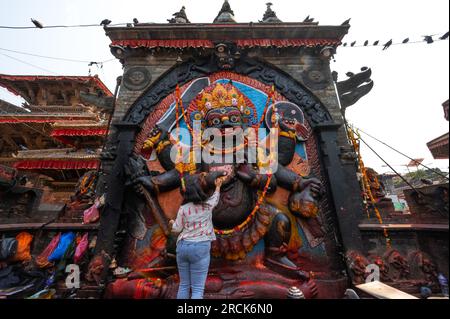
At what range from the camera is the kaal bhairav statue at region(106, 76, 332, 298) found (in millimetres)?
4301

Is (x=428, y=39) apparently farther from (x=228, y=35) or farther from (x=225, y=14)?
(x=225, y=14)

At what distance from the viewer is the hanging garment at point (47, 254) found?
4487mm

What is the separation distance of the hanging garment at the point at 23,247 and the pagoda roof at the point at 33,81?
15.5 m

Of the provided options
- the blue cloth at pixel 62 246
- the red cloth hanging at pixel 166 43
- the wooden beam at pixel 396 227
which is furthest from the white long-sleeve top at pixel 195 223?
the red cloth hanging at pixel 166 43

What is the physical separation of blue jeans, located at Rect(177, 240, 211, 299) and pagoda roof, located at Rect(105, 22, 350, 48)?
5681 millimetres

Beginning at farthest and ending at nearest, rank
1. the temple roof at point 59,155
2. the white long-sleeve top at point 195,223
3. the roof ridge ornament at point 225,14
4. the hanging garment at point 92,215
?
the temple roof at point 59,155 → the roof ridge ornament at point 225,14 → the hanging garment at point 92,215 → the white long-sleeve top at point 195,223

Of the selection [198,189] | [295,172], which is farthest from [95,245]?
[295,172]

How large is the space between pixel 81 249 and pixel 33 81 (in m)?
20.9

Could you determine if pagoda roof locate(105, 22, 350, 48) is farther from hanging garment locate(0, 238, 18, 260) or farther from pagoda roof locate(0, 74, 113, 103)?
pagoda roof locate(0, 74, 113, 103)

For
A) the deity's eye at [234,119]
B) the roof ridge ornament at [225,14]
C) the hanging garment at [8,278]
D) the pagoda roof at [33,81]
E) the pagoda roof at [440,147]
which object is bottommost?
the hanging garment at [8,278]

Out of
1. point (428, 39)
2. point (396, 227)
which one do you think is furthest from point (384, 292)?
point (428, 39)

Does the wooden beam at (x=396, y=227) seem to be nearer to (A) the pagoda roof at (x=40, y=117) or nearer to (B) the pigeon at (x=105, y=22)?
(B) the pigeon at (x=105, y=22)

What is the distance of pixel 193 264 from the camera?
3.49 metres
